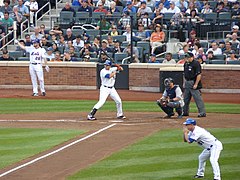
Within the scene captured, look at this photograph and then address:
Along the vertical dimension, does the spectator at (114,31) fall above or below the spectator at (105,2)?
below

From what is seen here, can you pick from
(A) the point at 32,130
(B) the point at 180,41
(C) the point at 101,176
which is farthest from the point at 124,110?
(C) the point at 101,176

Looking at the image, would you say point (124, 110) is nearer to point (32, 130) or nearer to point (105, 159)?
point (32, 130)

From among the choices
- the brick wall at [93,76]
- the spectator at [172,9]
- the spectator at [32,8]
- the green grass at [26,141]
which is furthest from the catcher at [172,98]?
the spectator at [32,8]

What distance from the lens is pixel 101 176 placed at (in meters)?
16.4

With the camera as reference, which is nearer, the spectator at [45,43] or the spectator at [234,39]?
the spectator at [234,39]

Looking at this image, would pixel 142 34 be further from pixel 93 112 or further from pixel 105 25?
pixel 93 112

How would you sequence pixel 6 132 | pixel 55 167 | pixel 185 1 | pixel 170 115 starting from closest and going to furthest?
1. pixel 55 167
2. pixel 6 132
3. pixel 170 115
4. pixel 185 1

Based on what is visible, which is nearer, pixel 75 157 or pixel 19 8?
pixel 75 157

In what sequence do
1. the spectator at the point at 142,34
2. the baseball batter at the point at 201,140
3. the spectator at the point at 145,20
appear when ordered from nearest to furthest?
Result: the baseball batter at the point at 201,140, the spectator at the point at 142,34, the spectator at the point at 145,20

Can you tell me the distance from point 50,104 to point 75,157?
9111 millimetres

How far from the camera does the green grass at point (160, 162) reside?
1644 centimetres

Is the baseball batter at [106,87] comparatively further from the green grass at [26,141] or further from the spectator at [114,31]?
the spectator at [114,31]

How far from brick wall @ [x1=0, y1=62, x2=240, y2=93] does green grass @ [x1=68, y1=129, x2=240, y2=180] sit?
898 cm

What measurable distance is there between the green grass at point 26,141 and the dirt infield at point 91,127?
309 mm
